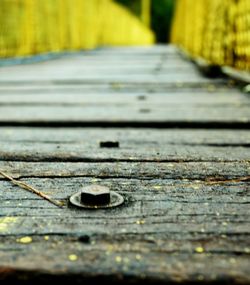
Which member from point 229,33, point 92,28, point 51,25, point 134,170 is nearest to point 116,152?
point 134,170

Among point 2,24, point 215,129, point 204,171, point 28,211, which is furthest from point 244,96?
point 2,24

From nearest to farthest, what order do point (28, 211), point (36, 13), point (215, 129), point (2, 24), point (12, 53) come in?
point (28, 211) → point (215, 129) → point (2, 24) → point (12, 53) → point (36, 13)

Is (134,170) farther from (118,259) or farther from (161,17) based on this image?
(161,17)

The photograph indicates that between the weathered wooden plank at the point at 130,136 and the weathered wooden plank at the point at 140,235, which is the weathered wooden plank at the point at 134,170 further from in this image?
the weathered wooden plank at the point at 130,136

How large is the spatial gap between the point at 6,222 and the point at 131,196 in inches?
9.4

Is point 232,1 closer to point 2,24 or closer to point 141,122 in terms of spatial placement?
point 141,122

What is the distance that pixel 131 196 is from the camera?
814 millimetres

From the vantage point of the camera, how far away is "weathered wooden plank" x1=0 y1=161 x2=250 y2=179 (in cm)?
96

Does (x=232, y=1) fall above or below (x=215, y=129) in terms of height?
above

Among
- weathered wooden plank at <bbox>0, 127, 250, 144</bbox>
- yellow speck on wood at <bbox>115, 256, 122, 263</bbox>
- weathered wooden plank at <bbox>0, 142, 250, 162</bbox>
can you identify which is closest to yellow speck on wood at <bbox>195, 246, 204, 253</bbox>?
yellow speck on wood at <bbox>115, 256, 122, 263</bbox>

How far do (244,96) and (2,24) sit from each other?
11.4 ft

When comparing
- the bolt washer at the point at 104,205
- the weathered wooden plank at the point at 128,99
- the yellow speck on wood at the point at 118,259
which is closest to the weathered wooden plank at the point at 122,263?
the yellow speck on wood at the point at 118,259

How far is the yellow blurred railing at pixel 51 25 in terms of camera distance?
5.21 metres

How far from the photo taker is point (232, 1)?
3242mm
